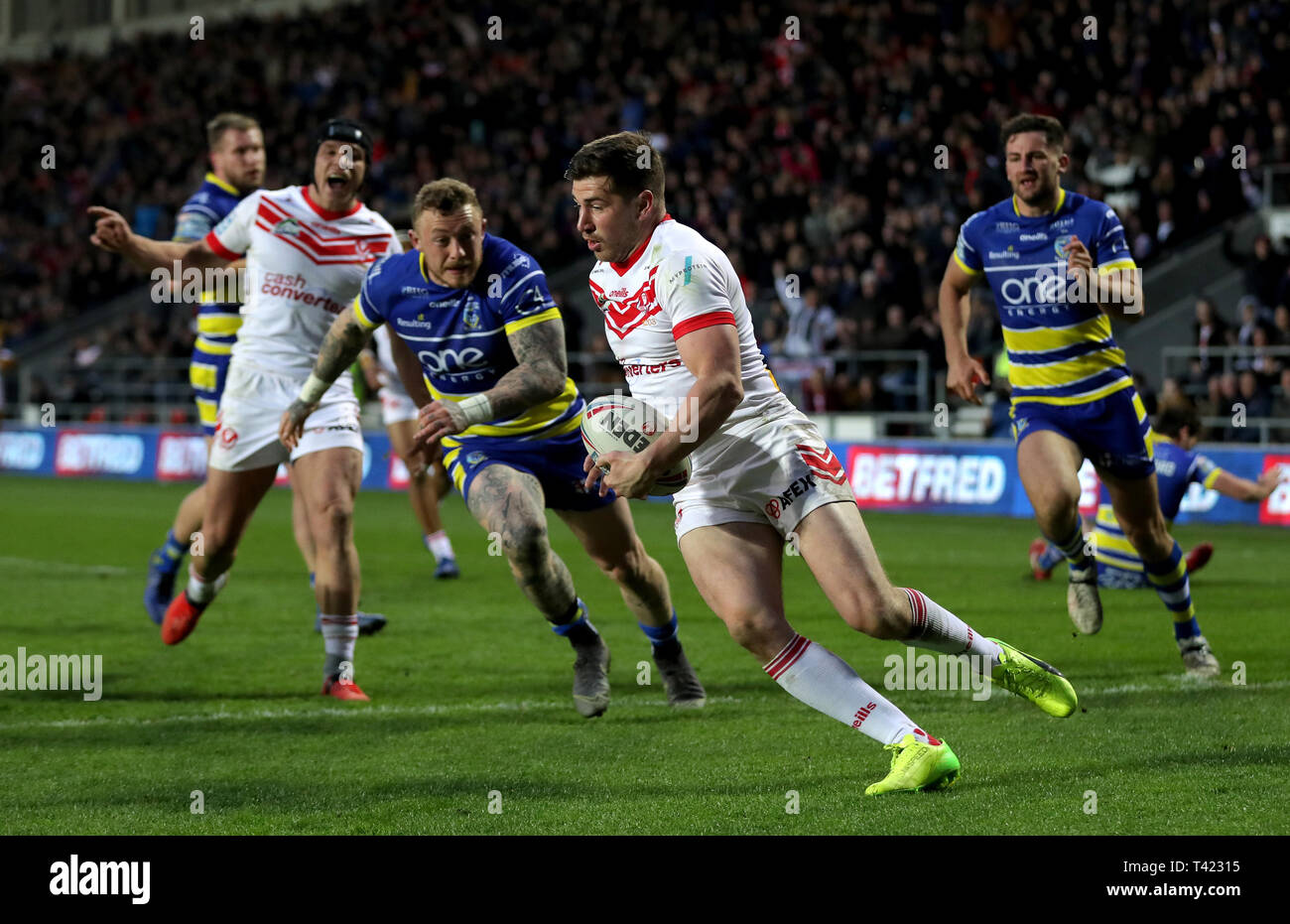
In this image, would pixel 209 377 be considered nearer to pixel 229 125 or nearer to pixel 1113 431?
pixel 229 125

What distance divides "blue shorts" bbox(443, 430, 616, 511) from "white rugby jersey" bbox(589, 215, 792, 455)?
1347 millimetres

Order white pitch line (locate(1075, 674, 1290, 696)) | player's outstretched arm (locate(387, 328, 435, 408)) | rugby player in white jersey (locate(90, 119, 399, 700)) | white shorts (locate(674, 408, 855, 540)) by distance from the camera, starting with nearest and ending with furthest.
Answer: white shorts (locate(674, 408, 855, 540)), white pitch line (locate(1075, 674, 1290, 696)), player's outstretched arm (locate(387, 328, 435, 408)), rugby player in white jersey (locate(90, 119, 399, 700))

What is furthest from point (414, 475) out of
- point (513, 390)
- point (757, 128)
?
point (757, 128)

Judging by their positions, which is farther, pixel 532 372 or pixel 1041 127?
pixel 1041 127

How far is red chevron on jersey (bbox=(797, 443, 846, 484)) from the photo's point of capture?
541 centimetres

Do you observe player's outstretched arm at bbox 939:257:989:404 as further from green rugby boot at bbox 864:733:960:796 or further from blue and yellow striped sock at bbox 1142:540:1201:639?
green rugby boot at bbox 864:733:960:796

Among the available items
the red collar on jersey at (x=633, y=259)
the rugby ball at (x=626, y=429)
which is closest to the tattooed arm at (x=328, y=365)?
the red collar on jersey at (x=633, y=259)

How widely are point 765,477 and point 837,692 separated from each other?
0.75 m

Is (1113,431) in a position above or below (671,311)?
below

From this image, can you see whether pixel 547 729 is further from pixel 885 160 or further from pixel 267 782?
pixel 885 160

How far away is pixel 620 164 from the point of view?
5.31 metres

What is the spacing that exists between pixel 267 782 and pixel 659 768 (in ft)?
4.60

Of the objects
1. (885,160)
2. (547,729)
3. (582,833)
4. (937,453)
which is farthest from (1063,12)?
(582,833)

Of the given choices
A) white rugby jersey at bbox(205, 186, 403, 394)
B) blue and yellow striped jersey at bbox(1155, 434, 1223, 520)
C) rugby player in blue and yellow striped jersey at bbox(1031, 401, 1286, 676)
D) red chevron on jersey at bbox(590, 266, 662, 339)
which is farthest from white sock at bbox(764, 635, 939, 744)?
blue and yellow striped jersey at bbox(1155, 434, 1223, 520)
